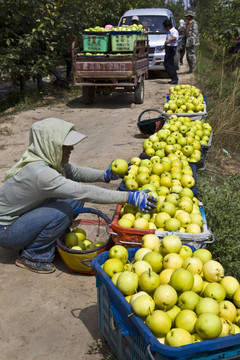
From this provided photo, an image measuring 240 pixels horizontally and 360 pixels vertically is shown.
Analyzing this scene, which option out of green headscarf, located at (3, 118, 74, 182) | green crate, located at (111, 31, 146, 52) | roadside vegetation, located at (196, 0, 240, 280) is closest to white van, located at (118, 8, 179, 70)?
roadside vegetation, located at (196, 0, 240, 280)

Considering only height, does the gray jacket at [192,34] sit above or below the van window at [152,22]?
below

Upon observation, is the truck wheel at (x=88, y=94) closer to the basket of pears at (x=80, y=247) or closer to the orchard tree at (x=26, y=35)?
the orchard tree at (x=26, y=35)

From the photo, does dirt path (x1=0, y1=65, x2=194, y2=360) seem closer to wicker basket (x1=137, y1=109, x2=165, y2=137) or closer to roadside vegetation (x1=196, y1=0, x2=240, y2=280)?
roadside vegetation (x1=196, y1=0, x2=240, y2=280)

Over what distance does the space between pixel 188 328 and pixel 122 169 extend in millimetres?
2147

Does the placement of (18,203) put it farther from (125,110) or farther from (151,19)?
(151,19)

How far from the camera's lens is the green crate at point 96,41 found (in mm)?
9898

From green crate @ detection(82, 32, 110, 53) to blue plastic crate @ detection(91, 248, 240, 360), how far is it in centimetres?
822

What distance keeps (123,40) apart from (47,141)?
24.8 ft

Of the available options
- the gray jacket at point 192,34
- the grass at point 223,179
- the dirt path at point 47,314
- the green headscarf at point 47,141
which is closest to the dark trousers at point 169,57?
the grass at point 223,179

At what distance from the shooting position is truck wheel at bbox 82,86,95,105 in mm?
11127

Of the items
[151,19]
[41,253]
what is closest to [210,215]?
[41,253]

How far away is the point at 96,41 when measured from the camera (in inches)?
392

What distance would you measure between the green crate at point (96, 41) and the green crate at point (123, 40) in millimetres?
191

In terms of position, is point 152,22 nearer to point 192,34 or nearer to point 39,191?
point 192,34
